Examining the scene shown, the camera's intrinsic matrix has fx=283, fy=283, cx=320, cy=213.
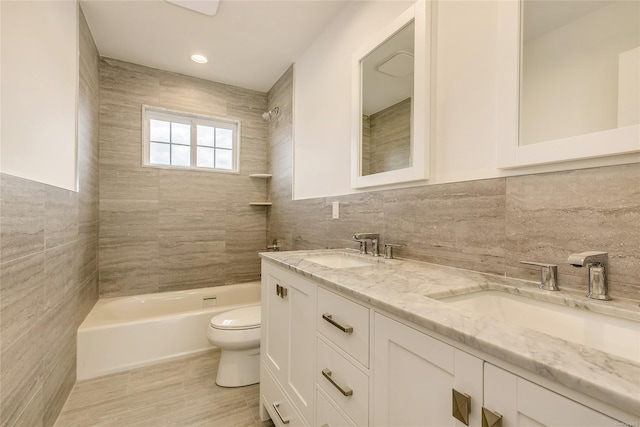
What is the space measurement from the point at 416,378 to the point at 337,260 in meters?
1.09

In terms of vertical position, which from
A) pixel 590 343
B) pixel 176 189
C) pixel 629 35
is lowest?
pixel 590 343

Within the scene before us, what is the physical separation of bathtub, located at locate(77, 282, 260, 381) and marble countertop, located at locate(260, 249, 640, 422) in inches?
65.6

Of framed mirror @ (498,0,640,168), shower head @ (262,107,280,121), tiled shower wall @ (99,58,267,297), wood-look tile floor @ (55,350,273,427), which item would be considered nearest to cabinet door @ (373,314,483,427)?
framed mirror @ (498,0,640,168)

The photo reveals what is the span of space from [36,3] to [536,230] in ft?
7.88

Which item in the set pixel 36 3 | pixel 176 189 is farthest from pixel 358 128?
pixel 176 189

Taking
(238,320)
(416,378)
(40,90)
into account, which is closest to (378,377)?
(416,378)

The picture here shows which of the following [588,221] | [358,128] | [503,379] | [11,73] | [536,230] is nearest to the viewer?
[503,379]

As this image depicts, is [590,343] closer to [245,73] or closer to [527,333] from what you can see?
[527,333]

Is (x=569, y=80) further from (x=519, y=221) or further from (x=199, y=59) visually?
(x=199, y=59)

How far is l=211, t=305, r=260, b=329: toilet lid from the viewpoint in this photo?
1929 millimetres

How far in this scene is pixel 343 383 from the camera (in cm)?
90

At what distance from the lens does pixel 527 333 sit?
0.53 m

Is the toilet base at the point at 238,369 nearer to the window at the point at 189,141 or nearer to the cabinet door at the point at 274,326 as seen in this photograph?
the cabinet door at the point at 274,326

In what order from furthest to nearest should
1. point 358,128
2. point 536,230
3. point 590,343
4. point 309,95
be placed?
point 309,95 → point 358,128 → point 536,230 → point 590,343
